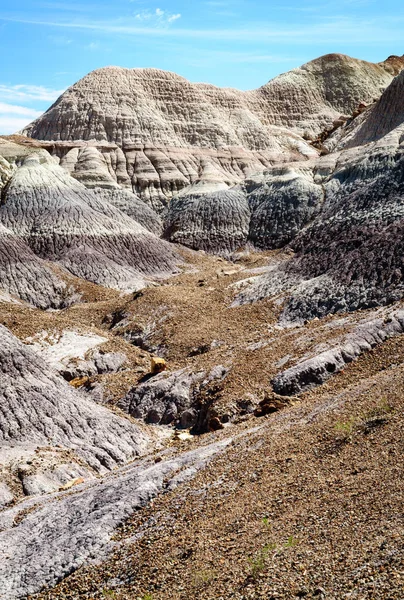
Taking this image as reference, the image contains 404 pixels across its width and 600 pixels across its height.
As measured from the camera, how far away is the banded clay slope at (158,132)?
6372 centimetres

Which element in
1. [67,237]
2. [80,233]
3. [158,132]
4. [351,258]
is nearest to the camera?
[351,258]

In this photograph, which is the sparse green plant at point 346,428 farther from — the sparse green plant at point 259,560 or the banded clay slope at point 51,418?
the banded clay slope at point 51,418

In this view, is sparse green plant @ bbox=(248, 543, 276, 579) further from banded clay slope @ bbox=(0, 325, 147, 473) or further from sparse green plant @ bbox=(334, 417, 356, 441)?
banded clay slope @ bbox=(0, 325, 147, 473)

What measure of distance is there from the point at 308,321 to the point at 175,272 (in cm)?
2265

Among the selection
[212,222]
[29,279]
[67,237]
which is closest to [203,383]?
[29,279]

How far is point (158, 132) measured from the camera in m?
67.6

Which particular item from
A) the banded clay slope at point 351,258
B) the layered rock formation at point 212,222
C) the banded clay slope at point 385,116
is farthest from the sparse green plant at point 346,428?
the banded clay slope at point 385,116

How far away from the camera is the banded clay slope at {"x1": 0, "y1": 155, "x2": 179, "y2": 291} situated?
1727 inches

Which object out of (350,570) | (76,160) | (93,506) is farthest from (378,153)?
(350,570)

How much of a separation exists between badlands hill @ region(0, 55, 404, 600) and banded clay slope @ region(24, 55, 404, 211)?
1.44 m

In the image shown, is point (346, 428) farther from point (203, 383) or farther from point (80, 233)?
point (80, 233)

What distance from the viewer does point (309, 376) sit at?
1898 centimetres

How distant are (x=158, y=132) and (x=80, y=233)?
23.8 m

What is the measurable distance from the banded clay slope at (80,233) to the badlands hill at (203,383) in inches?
6.3
